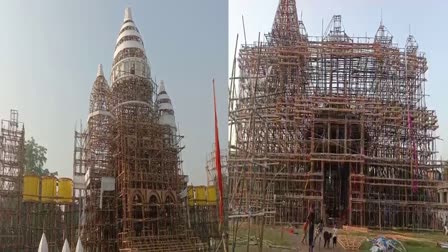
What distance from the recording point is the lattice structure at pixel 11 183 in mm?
9328

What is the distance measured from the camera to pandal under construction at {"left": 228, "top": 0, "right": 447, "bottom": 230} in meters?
12.4

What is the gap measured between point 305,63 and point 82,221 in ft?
23.0

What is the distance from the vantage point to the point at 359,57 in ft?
45.2

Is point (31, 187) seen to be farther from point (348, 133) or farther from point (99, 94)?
point (348, 133)

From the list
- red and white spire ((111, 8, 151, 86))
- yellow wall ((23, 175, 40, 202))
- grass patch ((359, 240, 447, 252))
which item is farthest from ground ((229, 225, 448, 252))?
yellow wall ((23, 175, 40, 202))

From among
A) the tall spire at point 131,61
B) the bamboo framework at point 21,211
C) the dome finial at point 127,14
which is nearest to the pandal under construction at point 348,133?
the tall spire at point 131,61

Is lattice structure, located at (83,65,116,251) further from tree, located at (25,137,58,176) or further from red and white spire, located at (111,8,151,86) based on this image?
tree, located at (25,137,58,176)

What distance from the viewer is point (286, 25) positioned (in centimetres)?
1495

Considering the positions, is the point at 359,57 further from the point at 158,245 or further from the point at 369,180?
the point at 158,245

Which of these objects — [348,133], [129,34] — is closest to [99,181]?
[129,34]

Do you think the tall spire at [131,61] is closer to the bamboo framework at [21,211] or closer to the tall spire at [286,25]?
the bamboo framework at [21,211]

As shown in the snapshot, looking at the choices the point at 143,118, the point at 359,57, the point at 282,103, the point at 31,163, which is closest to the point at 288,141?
the point at 282,103

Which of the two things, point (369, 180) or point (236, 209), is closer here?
point (236, 209)

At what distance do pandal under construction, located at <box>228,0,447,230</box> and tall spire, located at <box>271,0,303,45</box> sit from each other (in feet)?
Answer: 0.19
